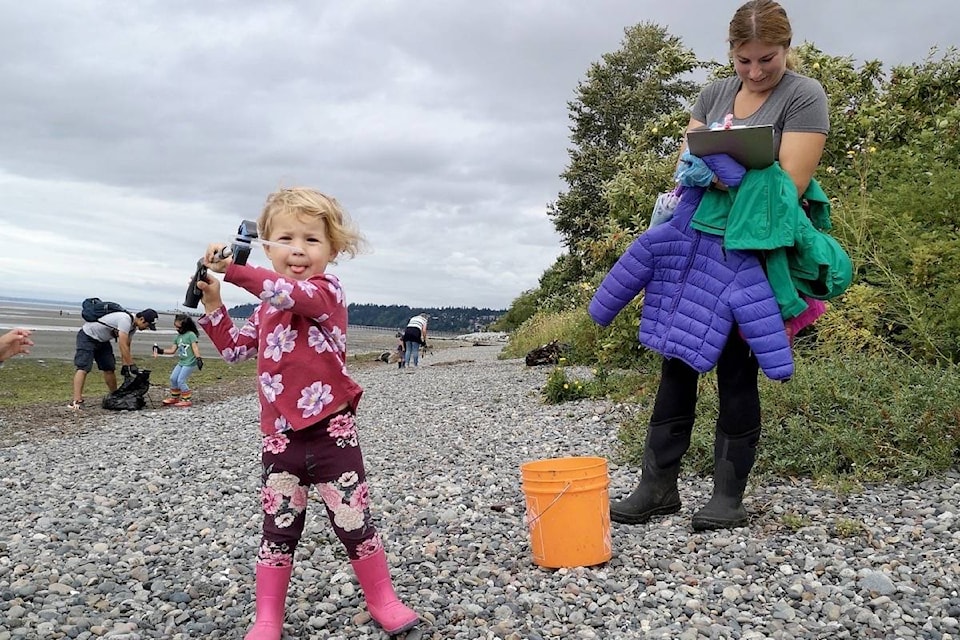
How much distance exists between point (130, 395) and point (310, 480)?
9445 millimetres

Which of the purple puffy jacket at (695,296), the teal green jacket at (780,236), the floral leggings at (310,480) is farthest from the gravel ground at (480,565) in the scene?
the teal green jacket at (780,236)

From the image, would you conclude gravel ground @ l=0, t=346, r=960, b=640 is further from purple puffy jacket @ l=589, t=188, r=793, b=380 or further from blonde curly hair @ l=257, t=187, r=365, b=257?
blonde curly hair @ l=257, t=187, r=365, b=257

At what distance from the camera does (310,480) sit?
307 centimetres

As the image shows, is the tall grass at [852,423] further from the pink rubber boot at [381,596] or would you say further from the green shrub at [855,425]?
the pink rubber boot at [381,596]

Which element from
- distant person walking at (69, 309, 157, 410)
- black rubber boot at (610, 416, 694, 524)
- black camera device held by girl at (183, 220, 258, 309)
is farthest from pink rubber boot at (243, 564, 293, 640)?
distant person walking at (69, 309, 157, 410)

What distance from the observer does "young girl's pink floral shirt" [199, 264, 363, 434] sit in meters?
2.94

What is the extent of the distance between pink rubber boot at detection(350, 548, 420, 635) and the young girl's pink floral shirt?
62 centimetres

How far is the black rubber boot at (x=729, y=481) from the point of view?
12.6 feet

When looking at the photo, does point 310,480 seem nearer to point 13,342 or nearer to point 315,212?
point 315,212

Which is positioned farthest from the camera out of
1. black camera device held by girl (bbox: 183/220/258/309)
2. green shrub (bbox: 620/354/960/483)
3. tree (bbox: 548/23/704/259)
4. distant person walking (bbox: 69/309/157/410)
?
tree (bbox: 548/23/704/259)

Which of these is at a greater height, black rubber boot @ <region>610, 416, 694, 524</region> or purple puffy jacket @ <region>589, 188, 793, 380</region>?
purple puffy jacket @ <region>589, 188, 793, 380</region>

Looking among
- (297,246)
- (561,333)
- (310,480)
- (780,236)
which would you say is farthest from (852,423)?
(561,333)

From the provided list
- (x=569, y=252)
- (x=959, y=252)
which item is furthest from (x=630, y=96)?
(x=959, y=252)

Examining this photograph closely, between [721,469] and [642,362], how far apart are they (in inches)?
205
